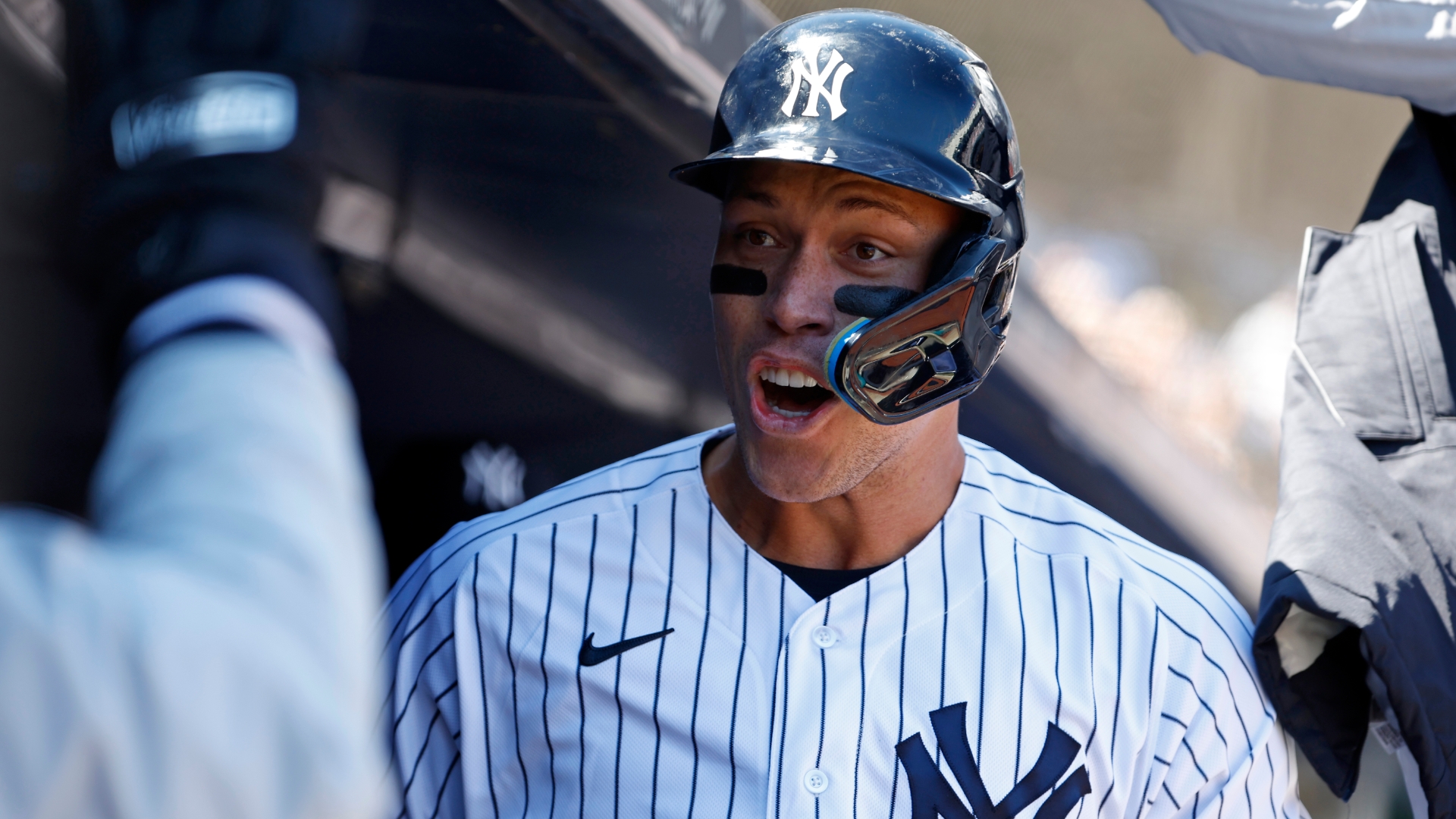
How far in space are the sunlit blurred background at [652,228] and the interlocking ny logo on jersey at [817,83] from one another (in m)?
0.33

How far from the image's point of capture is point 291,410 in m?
0.62

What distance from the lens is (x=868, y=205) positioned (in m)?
1.45

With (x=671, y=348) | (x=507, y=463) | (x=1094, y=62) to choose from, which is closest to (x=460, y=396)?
(x=507, y=463)

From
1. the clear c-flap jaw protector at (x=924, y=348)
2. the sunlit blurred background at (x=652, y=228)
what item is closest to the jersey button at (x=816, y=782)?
the clear c-flap jaw protector at (x=924, y=348)

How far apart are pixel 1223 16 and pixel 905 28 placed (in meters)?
0.59

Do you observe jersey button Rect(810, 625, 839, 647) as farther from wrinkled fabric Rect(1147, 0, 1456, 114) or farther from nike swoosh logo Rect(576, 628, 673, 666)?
wrinkled fabric Rect(1147, 0, 1456, 114)

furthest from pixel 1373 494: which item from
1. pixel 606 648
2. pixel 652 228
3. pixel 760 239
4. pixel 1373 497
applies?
pixel 652 228

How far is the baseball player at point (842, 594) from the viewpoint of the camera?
53.6 inches

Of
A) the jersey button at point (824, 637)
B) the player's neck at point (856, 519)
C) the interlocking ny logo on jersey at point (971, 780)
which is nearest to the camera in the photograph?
the interlocking ny logo on jersey at point (971, 780)

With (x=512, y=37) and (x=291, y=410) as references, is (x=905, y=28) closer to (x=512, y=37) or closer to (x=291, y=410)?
(x=512, y=37)

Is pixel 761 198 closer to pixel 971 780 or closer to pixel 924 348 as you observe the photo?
pixel 924 348

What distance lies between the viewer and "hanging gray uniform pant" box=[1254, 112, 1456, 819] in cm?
144

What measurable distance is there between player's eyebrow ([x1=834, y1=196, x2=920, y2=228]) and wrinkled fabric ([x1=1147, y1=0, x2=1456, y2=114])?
28.6 inches

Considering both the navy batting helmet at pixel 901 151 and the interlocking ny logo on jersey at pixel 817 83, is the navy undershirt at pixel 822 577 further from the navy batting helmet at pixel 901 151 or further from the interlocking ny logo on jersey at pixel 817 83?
the interlocking ny logo on jersey at pixel 817 83
